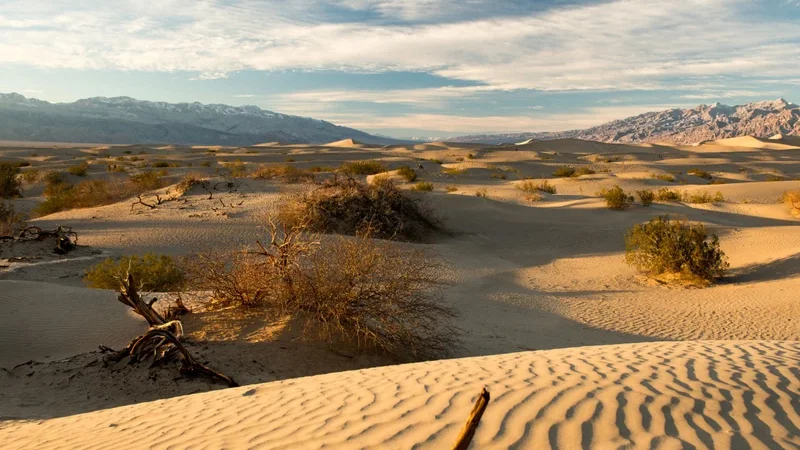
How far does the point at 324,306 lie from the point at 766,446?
199 inches

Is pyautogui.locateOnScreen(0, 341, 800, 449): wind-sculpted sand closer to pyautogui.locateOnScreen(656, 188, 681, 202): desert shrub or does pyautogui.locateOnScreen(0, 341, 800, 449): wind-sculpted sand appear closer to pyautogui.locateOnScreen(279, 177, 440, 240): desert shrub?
pyautogui.locateOnScreen(279, 177, 440, 240): desert shrub

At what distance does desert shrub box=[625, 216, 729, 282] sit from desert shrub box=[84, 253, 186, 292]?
10640 mm

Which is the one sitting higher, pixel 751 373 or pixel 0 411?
pixel 751 373

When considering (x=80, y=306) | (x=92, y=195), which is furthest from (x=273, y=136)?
(x=80, y=306)

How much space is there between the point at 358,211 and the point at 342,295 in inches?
380

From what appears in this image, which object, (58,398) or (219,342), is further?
(219,342)

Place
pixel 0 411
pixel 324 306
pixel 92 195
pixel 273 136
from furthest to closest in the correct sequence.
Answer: pixel 273 136 → pixel 92 195 → pixel 324 306 → pixel 0 411

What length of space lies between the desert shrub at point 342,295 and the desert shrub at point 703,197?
19.0 metres

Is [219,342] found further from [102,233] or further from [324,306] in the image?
[102,233]

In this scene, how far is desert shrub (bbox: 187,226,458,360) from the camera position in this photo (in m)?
7.20

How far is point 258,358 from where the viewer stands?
6738 mm

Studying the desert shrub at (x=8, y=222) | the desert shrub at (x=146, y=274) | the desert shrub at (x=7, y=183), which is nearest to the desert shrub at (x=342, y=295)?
the desert shrub at (x=146, y=274)

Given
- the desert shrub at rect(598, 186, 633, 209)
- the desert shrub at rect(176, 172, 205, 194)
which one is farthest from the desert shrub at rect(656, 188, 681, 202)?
the desert shrub at rect(176, 172, 205, 194)

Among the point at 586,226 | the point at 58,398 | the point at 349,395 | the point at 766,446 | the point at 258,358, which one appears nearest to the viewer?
the point at 766,446
